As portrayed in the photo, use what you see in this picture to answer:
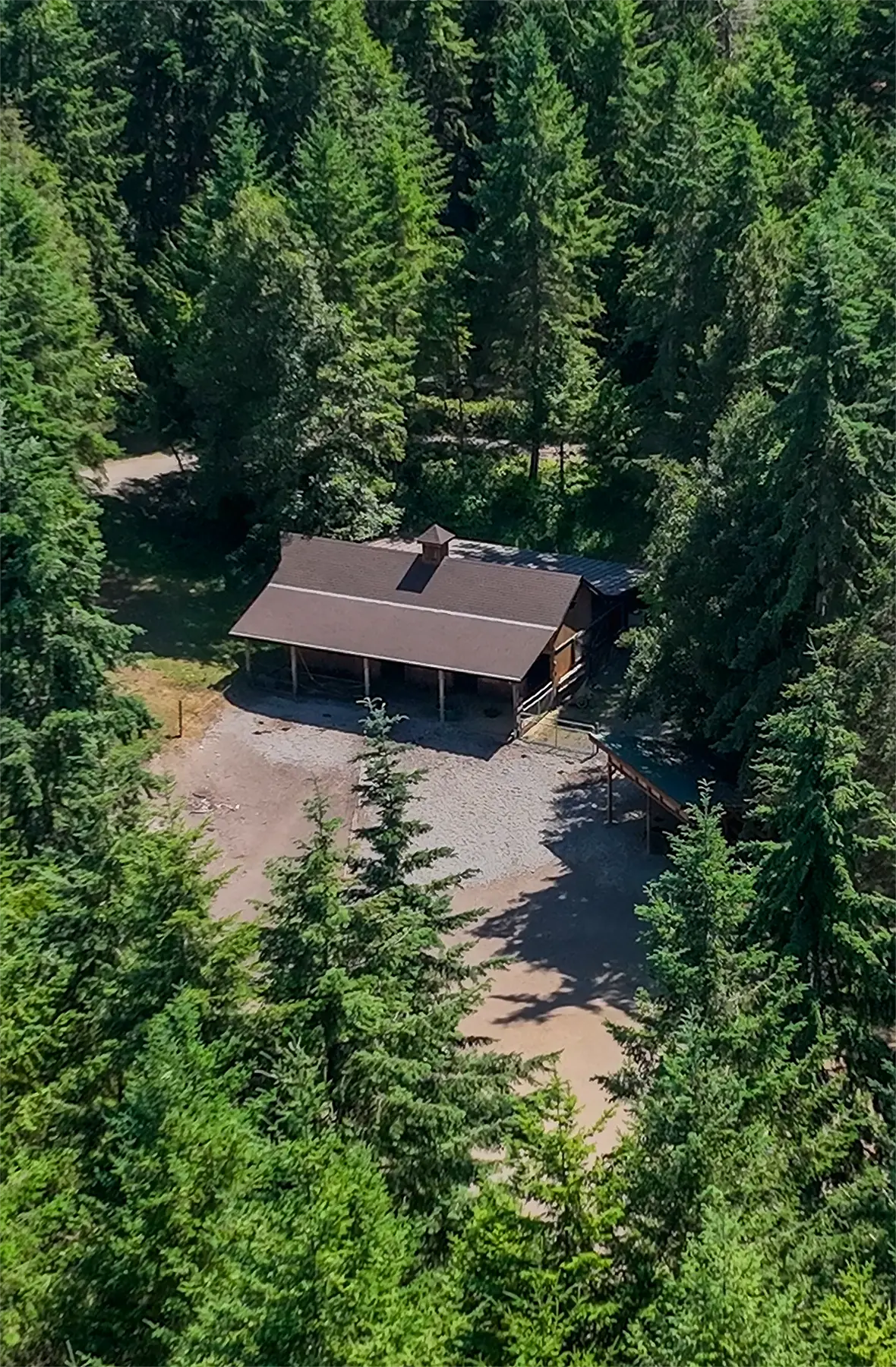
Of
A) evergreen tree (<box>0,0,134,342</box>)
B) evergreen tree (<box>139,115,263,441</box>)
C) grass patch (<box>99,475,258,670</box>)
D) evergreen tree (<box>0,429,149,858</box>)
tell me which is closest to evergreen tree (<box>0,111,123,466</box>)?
evergreen tree (<box>139,115,263,441</box>)

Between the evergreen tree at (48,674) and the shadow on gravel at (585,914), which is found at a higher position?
the evergreen tree at (48,674)

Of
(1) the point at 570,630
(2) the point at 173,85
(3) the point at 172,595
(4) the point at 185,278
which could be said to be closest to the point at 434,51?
(2) the point at 173,85

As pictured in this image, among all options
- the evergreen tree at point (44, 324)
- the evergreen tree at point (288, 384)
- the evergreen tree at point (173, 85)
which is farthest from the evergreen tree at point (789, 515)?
the evergreen tree at point (173, 85)

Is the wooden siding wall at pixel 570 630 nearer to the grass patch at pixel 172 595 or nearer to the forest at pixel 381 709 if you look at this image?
the forest at pixel 381 709

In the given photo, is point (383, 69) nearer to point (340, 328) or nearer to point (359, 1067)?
point (340, 328)

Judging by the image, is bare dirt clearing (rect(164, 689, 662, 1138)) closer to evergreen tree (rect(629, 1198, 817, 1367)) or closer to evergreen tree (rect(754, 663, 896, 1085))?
evergreen tree (rect(754, 663, 896, 1085))

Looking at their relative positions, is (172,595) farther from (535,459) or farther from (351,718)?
(535,459)

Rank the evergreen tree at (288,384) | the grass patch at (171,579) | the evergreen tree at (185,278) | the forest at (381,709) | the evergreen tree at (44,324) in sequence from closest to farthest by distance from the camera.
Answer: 1. the forest at (381,709)
2. the evergreen tree at (44,324)
3. the evergreen tree at (288,384)
4. the grass patch at (171,579)
5. the evergreen tree at (185,278)
